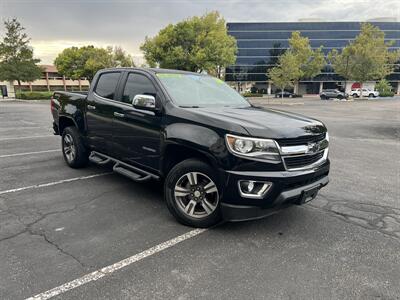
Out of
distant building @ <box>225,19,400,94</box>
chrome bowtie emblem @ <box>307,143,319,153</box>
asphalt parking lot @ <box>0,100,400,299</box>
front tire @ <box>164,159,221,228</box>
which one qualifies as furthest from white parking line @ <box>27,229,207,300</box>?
distant building @ <box>225,19,400,94</box>

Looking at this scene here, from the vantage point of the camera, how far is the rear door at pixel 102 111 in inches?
201

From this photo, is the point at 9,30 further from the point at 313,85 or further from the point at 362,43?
the point at 313,85

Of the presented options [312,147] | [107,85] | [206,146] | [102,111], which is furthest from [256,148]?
[107,85]

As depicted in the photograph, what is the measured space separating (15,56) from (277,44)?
55.4 meters

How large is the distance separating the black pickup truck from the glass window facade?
72.2 meters

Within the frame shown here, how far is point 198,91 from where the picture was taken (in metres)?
4.76

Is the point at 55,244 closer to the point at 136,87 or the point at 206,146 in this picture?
the point at 206,146

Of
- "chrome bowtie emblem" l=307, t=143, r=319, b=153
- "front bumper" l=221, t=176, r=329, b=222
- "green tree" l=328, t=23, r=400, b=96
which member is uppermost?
"green tree" l=328, t=23, r=400, b=96

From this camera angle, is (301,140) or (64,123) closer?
(301,140)

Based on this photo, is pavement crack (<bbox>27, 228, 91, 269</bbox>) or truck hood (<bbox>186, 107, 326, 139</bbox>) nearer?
pavement crack (<bbox>27, 228, 91, 269</bbox>)

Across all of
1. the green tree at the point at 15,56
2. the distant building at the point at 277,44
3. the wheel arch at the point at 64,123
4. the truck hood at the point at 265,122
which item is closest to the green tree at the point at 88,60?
the green tree at the point at 15,56

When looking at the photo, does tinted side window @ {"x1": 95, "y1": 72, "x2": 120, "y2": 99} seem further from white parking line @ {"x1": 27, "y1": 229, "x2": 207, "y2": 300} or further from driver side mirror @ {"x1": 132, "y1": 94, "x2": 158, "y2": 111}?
white parking line @ {"x1": 27, "y1": 229, "x2": 207, "y2": 300}

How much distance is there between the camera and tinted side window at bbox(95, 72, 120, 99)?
521cm

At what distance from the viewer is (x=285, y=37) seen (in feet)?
253
